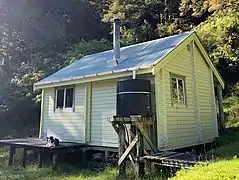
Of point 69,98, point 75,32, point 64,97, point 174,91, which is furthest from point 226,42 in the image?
point 75,32

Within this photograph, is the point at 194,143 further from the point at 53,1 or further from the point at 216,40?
the point at 53,1

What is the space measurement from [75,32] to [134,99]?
2307cm

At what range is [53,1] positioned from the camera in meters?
30.3

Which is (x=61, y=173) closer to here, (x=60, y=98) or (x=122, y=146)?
(x=122, y=146)

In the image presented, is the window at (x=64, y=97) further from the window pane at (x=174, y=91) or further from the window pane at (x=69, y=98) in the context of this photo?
the window pane at (x=174, y=91)

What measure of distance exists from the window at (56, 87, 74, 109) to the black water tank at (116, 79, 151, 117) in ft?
11.5

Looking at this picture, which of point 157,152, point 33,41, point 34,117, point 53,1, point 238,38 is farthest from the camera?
point 53,1

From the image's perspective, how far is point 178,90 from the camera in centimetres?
961

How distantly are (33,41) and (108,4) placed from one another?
29.5 feet

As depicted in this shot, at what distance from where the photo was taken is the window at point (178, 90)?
9375 millimetres

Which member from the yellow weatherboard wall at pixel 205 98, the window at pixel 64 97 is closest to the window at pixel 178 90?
the yellow weatherboard wall at pixel 205 98

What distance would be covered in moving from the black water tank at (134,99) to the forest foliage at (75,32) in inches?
368

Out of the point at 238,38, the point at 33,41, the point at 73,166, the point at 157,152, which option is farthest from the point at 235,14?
the point at 33,41

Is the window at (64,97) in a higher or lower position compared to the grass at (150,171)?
higher
